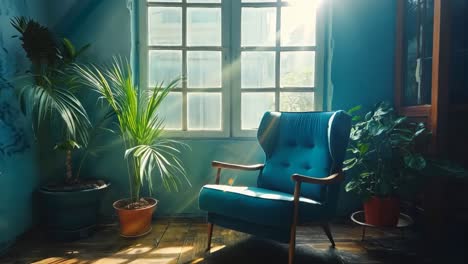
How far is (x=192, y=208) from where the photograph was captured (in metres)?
2.84

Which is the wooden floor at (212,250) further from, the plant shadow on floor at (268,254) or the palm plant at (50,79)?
the palm plant at (50,79)

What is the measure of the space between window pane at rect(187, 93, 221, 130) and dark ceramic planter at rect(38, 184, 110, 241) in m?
1.03

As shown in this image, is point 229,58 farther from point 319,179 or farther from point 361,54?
point 319,179

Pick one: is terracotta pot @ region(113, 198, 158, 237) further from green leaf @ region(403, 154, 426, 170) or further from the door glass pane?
the door glass pane

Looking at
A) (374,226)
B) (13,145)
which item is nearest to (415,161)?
(374,226)

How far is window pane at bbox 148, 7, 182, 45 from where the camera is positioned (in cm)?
289

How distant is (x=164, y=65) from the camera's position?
9.55ft

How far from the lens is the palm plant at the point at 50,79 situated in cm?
204

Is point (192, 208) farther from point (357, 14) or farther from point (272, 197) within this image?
point (357, 14)

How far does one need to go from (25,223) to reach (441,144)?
3148 mm

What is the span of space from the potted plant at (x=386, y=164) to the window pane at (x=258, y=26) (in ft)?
3.98

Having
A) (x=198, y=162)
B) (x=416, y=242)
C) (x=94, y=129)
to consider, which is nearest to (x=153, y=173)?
(x=198, y=162)

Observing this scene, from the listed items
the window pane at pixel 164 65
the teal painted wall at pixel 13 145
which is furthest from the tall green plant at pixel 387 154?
the teal painted wall at pixel 13 145

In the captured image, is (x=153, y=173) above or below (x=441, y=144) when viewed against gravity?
below
